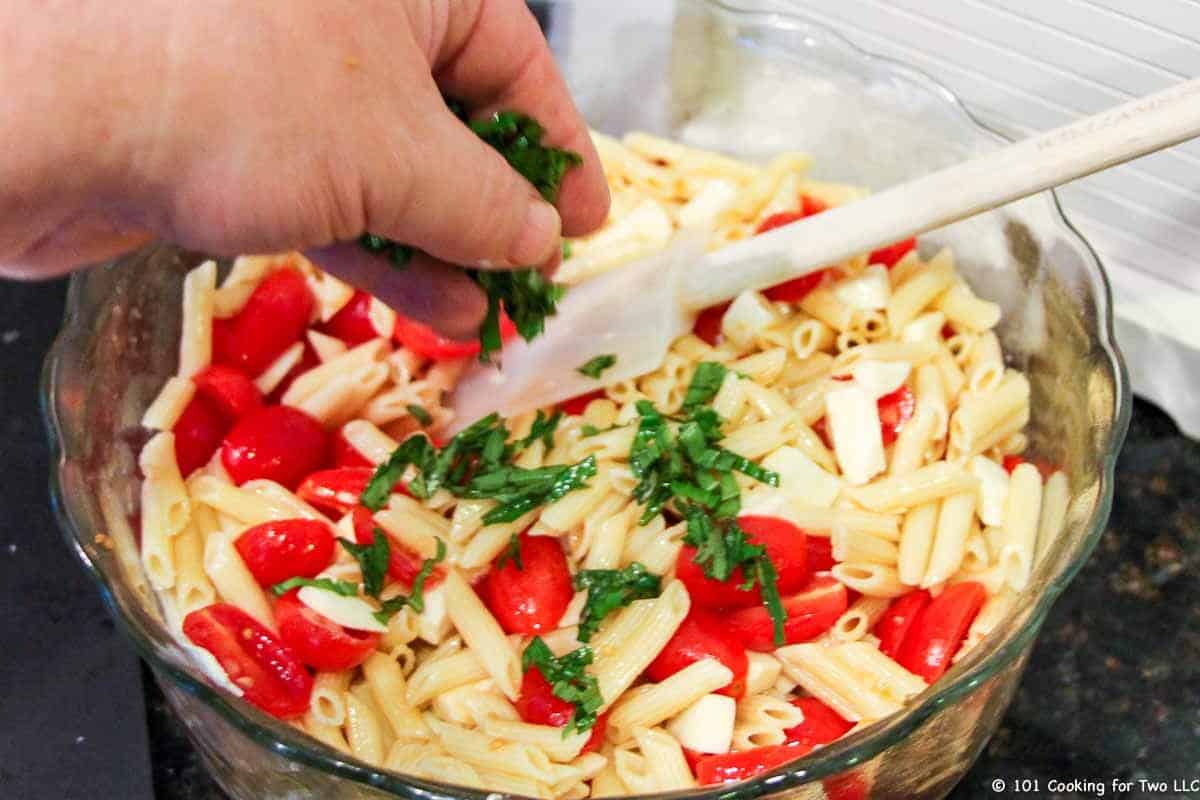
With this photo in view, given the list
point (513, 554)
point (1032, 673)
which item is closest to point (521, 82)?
point (513, 554)

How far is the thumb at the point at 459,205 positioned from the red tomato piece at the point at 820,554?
51 cm

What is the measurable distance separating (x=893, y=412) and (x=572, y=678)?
52 cm

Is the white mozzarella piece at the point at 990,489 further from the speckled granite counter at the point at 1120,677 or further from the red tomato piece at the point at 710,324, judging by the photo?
the red tomato piece at the point at 710,324

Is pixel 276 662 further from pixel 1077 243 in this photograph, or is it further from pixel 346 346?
pixel 1077 243

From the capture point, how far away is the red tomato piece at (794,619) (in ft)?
4.21

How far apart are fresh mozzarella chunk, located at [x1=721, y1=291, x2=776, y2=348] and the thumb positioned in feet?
1.67

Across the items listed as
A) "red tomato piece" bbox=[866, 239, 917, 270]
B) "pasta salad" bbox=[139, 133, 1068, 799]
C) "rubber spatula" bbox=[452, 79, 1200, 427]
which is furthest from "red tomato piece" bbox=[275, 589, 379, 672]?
"red tomato piece" bbox=[866, 239, 917, 270]

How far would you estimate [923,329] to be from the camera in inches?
59.7

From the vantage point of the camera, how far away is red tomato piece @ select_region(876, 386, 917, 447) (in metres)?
1.44

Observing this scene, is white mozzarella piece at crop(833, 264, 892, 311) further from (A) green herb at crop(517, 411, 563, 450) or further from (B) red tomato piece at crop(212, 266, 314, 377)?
(B) red tomato piece at crop(212, 266, 314, 377)

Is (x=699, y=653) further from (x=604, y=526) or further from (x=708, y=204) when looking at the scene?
(x=708, y=204)

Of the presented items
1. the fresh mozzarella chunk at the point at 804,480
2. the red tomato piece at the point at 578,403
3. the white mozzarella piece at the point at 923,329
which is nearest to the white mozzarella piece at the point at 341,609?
the red tomato piece at the point at 578,403

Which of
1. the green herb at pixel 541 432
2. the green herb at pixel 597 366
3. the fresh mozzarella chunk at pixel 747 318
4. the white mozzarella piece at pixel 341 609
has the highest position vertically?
the fresh mozzarella chunk at pixel 747 318

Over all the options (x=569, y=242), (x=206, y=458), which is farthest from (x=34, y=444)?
(x=569, y=242)
